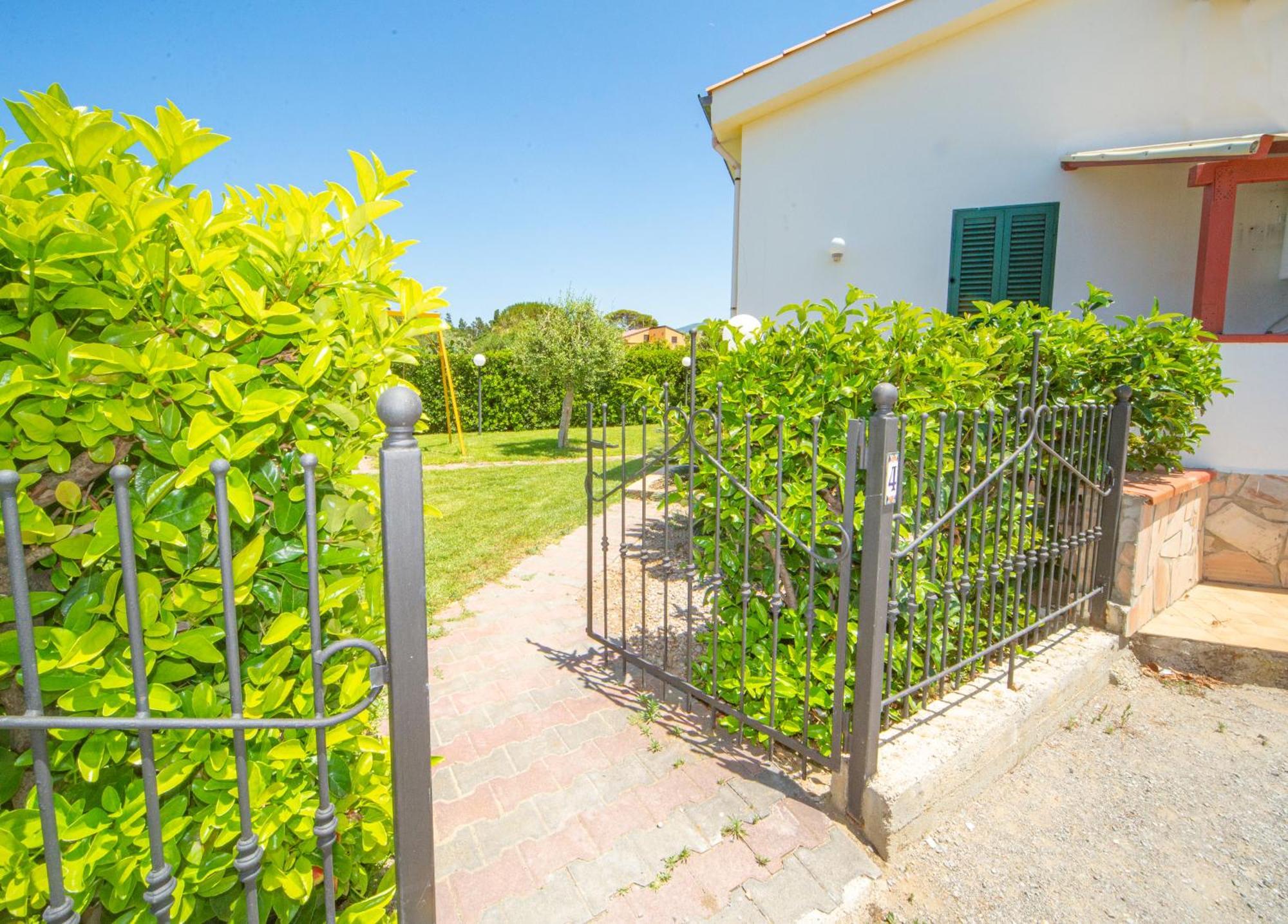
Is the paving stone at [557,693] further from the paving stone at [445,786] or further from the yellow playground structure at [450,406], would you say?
the yellow playground structure at [450,406]

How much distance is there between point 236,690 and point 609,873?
1521 millimetres

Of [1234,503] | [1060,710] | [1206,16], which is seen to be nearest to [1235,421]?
[1234,503]

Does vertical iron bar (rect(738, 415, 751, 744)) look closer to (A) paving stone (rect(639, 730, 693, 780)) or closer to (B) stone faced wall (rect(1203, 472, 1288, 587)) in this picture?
(A) paving stone (rect(639, 730, 693, 780))

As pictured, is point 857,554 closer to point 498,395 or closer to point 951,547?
point 951,547

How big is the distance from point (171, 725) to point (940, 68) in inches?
346

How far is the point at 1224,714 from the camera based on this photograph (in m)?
3.39

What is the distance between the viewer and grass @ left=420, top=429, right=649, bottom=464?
13227 mm

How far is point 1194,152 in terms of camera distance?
17.0 ft

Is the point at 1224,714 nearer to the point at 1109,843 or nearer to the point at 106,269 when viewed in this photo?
the point at 1109,843

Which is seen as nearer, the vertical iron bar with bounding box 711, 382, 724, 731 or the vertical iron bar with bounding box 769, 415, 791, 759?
the vertical iron bar with bounding box 769, 415, 791, 759

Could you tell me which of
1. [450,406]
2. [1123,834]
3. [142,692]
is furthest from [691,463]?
[450,406]

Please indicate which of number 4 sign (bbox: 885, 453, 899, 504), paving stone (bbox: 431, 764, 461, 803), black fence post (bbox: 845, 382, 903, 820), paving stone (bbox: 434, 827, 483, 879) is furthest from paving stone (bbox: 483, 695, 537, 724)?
number 4 sign (bbox: 885, 453, 899, 504)

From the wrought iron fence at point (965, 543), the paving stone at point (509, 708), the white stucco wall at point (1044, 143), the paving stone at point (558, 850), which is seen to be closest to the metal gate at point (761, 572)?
the wrought iron fence at point (965, 543)

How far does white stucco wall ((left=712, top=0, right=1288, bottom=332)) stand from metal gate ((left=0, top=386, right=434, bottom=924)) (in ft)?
24.2
